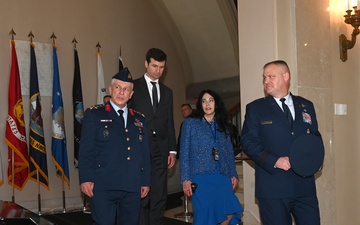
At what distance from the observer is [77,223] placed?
494 cm

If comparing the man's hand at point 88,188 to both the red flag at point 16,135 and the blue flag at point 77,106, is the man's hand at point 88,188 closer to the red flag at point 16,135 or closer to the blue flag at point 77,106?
the red flag at point 16,135

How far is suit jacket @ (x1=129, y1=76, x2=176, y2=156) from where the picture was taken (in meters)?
3.20

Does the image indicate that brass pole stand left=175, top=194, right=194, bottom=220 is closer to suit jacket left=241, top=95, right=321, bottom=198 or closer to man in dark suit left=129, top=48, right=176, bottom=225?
man in dark suit left=129, top=48, right=176, bottom=225

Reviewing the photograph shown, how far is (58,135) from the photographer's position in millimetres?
5703

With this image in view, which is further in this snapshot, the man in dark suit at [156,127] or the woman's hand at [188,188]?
the man in dark suit at [156,127]

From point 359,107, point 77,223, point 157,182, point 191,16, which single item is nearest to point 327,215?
point 359,107

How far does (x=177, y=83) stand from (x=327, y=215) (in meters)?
5.02

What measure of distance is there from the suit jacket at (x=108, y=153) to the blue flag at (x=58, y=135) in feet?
10.8

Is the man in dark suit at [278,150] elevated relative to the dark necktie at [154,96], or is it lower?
lower

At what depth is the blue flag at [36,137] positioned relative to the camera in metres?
5.43

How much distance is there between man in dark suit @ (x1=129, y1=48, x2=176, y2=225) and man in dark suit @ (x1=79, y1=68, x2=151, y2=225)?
0.47 metres

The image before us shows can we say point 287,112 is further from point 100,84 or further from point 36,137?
point 100,84

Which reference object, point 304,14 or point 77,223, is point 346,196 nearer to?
point 304,14

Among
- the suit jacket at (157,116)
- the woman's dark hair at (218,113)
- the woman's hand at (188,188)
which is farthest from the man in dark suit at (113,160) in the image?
the woman's dark hair at (218,113)
